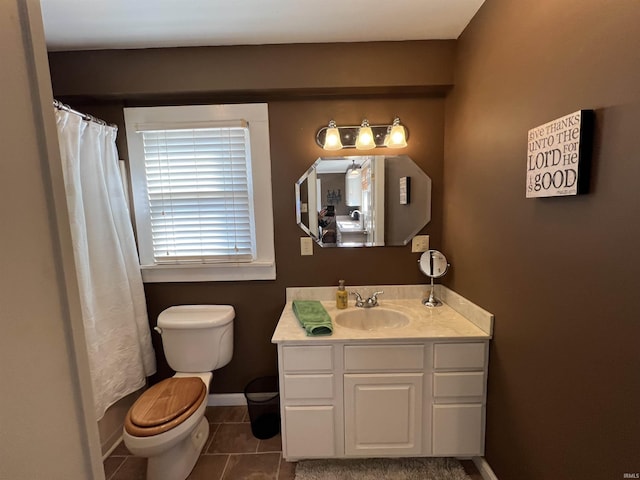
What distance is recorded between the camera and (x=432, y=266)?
1842mm

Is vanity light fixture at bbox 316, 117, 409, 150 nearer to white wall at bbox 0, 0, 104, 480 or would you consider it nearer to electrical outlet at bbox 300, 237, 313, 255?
electrical outlet at bbox 300, 237, 313, 255

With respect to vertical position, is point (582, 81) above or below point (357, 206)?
above

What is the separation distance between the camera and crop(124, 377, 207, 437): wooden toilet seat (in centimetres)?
134

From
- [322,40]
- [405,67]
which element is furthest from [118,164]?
[405,67]

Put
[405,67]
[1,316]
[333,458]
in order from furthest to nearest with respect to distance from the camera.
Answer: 1. [405,67]
2. [333,458]
3. [1,316]

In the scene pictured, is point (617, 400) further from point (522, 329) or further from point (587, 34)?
point (587, 34)

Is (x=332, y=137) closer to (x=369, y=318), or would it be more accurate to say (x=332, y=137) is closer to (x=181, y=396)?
(x=369, y=318)

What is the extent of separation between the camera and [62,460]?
1.80 ft

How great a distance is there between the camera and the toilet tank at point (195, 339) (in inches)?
70.4

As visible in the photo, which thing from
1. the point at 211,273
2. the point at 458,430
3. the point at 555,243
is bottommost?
the point at 458,430

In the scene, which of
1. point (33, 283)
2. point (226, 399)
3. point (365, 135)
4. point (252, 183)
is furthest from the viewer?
point (226, 399)

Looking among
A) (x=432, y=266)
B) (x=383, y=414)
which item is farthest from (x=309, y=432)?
(x=432, y=266)

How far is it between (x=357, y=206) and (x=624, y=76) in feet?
4.24

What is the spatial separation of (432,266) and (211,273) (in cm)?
148
